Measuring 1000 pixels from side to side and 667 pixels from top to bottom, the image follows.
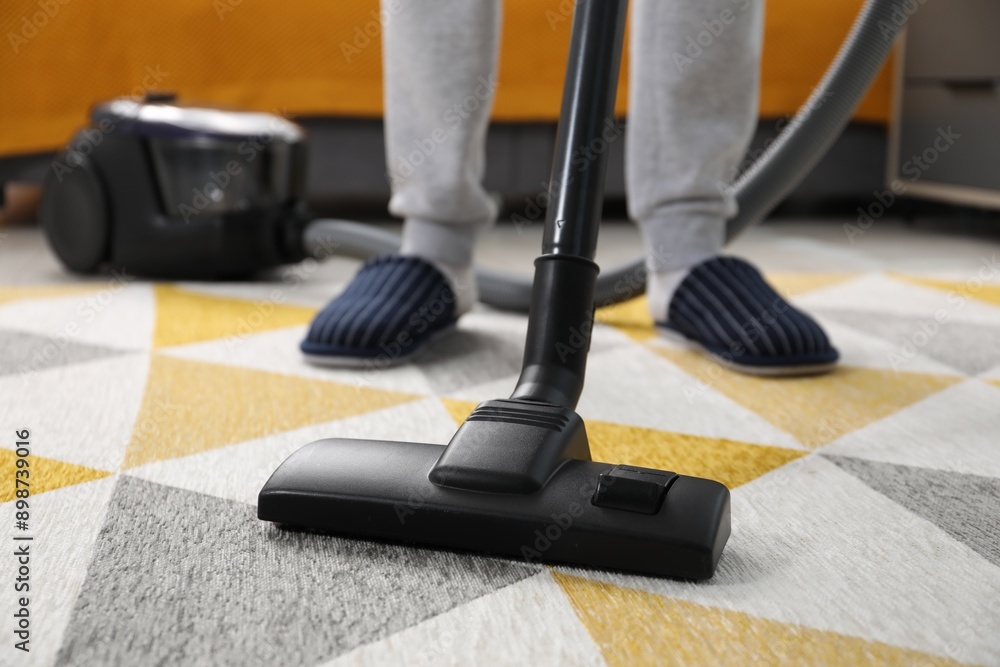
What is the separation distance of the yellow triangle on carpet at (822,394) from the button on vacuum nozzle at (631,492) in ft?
0.84

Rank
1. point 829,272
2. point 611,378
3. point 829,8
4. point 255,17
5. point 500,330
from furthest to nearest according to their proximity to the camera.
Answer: point 829,8
point 255,17
point 829,272
point 500,330
point 611,378

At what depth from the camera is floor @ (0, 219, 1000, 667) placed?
→ 1.29 feet

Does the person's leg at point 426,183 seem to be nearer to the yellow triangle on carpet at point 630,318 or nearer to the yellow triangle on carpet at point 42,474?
the yellow triangle on carpet at point 630,318

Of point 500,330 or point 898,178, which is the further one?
point 898,178

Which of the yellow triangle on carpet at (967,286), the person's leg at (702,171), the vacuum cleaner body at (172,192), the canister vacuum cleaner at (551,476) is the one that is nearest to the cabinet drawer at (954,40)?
the yellow triangle on carpet at (967,286)

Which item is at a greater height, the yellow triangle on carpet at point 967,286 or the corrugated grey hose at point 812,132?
the corrugated grey hose at point 812,132

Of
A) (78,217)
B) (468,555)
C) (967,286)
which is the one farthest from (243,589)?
(967,286)

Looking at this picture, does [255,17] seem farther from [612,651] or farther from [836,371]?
[612,651]

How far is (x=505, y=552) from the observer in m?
0.46

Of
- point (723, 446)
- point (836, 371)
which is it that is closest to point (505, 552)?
point (723, 446)

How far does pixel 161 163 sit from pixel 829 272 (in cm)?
99

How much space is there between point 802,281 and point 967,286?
22 cm

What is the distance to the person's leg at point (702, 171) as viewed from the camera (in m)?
0.83

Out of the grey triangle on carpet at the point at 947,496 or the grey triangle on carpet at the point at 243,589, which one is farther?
the grey triangle on carpet at the point at 947,496
